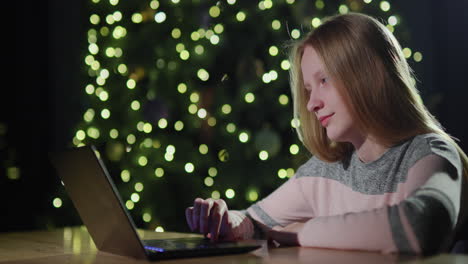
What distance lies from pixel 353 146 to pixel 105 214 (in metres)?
0.83

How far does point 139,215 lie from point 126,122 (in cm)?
47

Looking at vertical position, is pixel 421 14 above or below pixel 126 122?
above

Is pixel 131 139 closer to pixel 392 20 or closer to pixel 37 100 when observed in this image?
pixel 37 100

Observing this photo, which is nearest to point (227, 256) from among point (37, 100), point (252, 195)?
point (252, 195)

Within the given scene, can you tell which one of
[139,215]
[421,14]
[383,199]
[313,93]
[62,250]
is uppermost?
[421,14]

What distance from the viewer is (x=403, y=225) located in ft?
3.32

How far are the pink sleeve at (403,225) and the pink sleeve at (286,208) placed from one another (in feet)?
1.61

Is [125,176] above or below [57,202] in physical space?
above

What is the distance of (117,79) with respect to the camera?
2732 mm

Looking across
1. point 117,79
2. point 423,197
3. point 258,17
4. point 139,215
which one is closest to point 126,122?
point 117,79

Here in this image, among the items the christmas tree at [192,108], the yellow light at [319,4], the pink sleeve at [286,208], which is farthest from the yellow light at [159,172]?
the yellow light at [319,4]

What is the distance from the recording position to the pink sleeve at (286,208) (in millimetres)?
1638

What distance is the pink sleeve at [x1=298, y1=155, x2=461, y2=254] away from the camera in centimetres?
99

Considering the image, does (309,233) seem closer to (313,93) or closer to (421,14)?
(313,93)
